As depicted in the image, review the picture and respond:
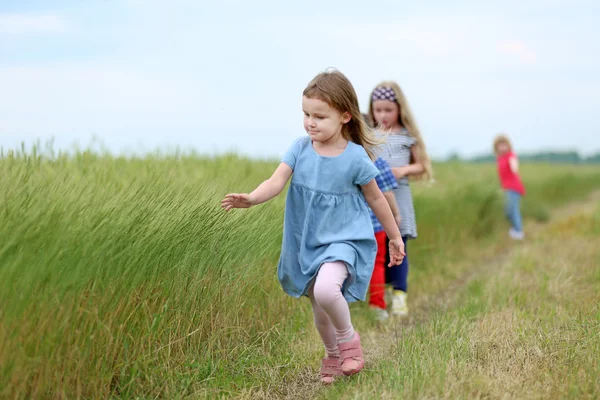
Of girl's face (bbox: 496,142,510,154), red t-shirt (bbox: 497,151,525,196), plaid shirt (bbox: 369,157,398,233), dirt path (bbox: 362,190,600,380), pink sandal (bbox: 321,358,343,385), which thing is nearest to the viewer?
pink sandal (bbox: 321,358,343,385)

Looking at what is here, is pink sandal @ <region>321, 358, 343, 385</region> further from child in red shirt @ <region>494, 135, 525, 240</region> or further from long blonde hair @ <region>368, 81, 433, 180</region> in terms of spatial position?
child in red shirt @ <region>494, 135, 525, 240</region>

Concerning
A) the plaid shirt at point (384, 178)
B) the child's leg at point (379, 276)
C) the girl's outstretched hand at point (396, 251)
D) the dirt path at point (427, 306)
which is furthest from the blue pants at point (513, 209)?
the girl's outstretched hand at point (396, 251)

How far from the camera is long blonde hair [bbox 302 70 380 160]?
3.05 m

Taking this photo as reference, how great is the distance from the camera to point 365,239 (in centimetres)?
312

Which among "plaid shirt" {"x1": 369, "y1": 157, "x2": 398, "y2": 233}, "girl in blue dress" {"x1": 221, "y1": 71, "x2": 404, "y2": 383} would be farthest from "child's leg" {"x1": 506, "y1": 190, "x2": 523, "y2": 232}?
A: "girl in blue dress" {"x1": 221, "y1": 71, "x2": 404, "y2": 383}

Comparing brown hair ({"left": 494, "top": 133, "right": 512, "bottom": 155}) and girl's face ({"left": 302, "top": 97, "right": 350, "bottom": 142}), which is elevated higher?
girl's face ({"left": 302, "top": 97, "right": 350, "bottom": 142})

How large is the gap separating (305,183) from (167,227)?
24.6 inches

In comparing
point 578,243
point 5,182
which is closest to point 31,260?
point 5,182

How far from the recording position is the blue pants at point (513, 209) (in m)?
10.0

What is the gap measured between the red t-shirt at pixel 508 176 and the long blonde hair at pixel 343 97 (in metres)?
7.54

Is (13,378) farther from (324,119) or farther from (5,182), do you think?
(324,119)

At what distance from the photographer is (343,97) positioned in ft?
10.1

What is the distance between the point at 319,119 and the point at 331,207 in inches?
15.0

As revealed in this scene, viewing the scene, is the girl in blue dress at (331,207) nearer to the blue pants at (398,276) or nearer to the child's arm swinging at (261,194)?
the child's arm swinging at (261,194)
